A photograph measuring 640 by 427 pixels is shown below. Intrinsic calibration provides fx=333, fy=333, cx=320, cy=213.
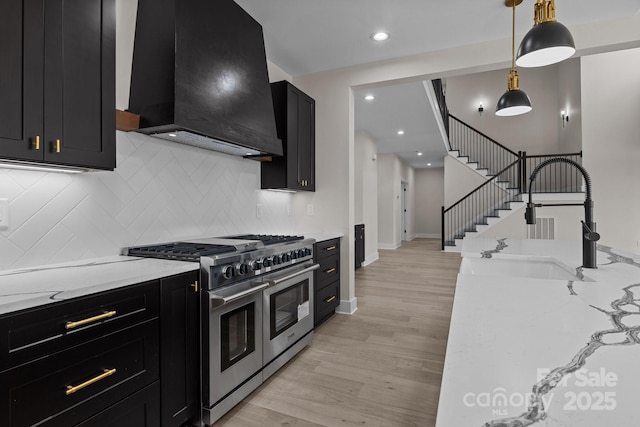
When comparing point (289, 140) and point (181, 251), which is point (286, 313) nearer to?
point (181, 251)

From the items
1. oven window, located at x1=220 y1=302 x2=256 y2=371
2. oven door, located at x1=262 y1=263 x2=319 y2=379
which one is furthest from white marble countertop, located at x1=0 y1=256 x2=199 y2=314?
oven door, located at x1=262 y1=263 x2=319 y2=379

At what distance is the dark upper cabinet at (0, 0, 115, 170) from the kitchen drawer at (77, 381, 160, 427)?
113 centimetres

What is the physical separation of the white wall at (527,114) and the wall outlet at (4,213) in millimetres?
9875

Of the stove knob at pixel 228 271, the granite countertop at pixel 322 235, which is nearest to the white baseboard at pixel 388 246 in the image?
the granite countertop at pixel 322 235

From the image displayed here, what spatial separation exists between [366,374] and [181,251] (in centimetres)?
157

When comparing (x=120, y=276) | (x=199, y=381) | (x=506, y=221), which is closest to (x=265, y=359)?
(x=199, y=381)

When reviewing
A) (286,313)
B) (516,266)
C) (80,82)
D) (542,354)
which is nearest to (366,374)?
(286,313)

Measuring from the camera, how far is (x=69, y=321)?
4.15 ft

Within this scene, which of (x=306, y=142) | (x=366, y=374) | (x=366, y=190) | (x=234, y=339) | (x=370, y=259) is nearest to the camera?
(x=234, y=339)

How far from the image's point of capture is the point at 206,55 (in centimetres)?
224

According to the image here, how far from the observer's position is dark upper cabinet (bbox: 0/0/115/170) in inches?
53.9

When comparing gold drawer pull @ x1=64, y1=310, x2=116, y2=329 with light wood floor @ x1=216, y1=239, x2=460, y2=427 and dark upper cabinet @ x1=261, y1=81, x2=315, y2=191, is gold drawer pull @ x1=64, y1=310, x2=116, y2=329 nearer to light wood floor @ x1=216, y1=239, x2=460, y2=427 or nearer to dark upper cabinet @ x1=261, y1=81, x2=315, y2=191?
light wood floor @ x1=216, y1=239, x2=460, y2=427

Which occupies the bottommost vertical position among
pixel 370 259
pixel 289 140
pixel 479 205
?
pixel 370 259

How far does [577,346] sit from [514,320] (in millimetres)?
154
